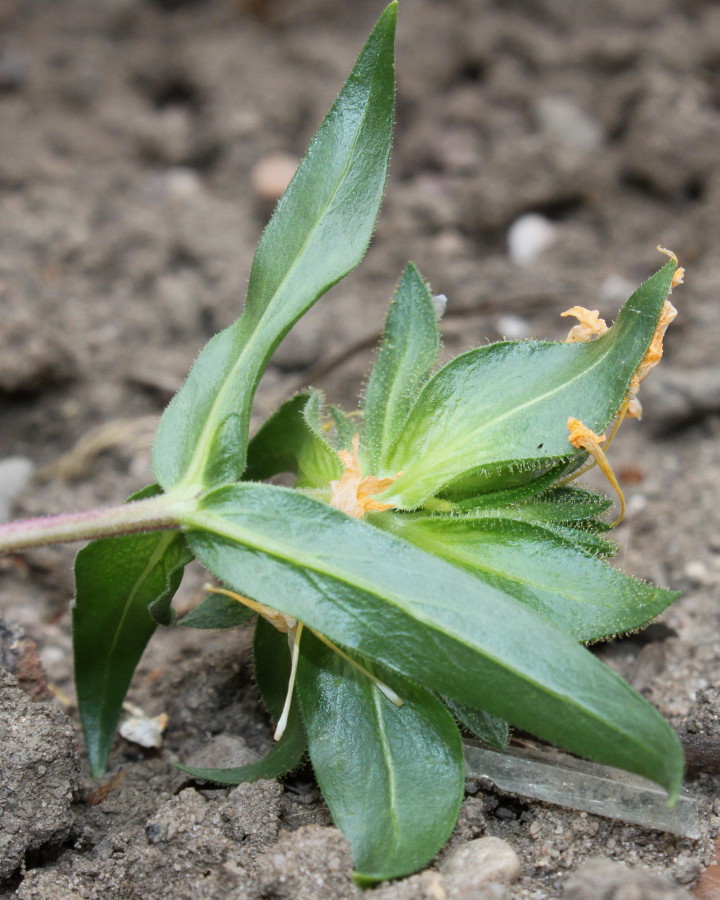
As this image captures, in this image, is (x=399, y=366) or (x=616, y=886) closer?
(x=616, y=886)

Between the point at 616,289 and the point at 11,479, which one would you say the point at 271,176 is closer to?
the point at 616,289

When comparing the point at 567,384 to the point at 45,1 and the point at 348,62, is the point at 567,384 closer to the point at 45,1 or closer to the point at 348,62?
the point at 348,62

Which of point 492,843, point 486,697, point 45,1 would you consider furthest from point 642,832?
point 45,1

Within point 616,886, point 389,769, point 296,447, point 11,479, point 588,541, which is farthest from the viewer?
point 11,479

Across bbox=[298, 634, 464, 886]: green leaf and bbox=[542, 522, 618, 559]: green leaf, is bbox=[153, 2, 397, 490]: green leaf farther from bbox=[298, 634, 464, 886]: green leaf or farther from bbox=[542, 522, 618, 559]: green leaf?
bbox=[542, 522, 618, 559]: green leaf

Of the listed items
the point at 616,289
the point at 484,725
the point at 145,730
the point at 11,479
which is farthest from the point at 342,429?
the point at 616,289
